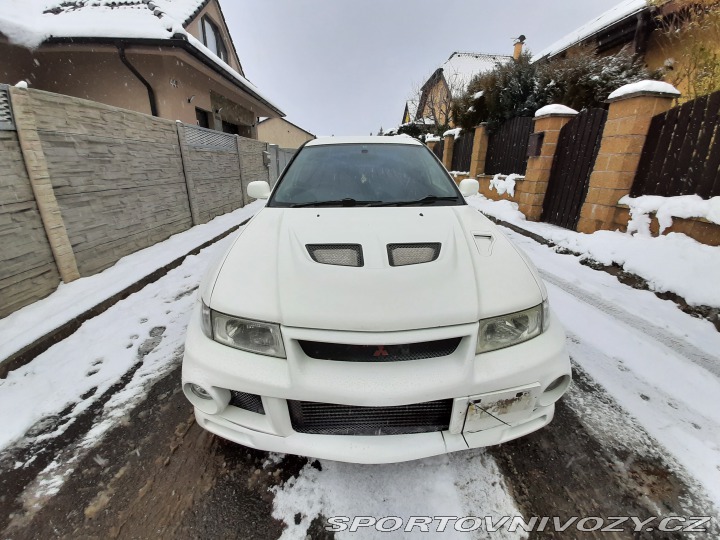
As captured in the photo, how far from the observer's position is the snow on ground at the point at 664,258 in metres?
2.80

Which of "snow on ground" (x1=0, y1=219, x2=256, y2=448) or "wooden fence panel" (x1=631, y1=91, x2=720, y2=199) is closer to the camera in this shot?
"snow on ground" (x1=0, y1=219, x2=256, y2=448)

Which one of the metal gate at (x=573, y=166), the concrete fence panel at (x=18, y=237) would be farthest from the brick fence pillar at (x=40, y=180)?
the metal gate at (x=573, y=166)

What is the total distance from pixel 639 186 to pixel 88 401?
6.01 m

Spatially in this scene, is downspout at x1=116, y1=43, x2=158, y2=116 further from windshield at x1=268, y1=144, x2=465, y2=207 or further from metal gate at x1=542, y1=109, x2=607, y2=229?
Result: metal gate at x1=542, y1=109, x2=607, y2=229

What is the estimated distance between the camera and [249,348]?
1.30m

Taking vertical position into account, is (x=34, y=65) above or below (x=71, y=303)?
above

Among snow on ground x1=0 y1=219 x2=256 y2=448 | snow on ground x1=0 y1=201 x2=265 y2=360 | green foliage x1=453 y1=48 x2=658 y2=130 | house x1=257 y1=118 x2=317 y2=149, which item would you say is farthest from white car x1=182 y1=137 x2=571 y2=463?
house x1=257 y1=118 x2=317 y2=149

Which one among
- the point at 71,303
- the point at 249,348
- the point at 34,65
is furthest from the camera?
the point at 34,65

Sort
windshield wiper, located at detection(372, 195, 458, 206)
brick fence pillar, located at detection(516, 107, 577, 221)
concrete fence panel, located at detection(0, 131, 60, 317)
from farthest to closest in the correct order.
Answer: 1. brick fence pillar, located at detection(516, 107, 577, 221)
2. concrete fence panel, located at detection(0, 131, 60, 317)
3. windshield wiper, located at detection(372, 195, 458, 206)

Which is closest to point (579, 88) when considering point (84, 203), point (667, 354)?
point (667, 354)

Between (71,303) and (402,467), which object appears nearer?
(402,467)

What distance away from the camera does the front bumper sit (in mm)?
1189

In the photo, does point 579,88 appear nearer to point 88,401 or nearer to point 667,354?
point 667,354

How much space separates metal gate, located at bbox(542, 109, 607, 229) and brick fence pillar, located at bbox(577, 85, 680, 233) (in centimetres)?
32
